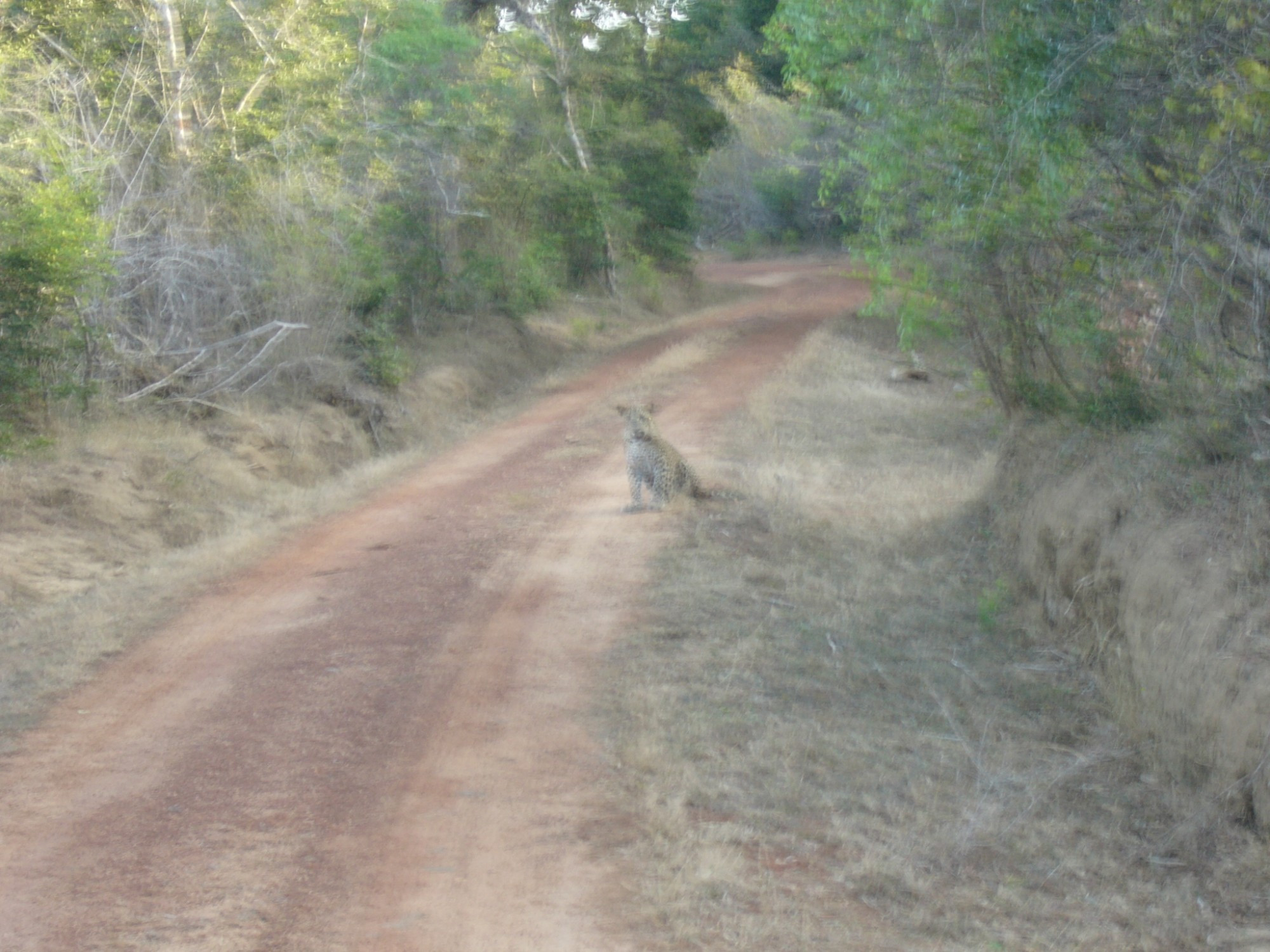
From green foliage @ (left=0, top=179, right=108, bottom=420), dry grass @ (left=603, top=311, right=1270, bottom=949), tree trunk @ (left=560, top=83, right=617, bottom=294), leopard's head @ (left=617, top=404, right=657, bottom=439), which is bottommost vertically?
dry grass @ (left=603, top=311, right=1270, bottom=949)

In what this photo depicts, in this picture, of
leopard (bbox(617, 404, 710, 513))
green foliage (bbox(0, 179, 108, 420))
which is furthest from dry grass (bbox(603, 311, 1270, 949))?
green foliage (bbox(0, 179, 108, 420))

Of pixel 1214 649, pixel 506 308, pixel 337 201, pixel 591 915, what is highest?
pixel 337 201

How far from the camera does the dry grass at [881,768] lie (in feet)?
17.1

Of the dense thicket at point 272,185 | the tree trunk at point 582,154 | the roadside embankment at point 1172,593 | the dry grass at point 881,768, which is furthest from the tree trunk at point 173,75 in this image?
the roadside embankment at point 1172,593

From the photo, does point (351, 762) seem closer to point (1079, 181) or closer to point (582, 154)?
point (1079, 181)

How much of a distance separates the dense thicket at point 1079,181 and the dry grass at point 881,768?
1751mm

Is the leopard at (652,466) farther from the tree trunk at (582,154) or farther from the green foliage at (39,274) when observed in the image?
the tree trunk at (582,154)

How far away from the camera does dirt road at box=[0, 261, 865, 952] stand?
5012mm

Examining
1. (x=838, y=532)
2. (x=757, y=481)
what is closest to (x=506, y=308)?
(x=757, y=481)

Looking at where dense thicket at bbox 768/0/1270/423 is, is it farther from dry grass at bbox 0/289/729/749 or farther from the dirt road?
dry grass at bbox 0/289/729/749

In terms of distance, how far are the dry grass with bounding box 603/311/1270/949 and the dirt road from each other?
15.3 inches

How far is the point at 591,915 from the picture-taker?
16.4 feet

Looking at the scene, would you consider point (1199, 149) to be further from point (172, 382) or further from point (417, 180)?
point (417, 180)

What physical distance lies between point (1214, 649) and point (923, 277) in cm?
502
